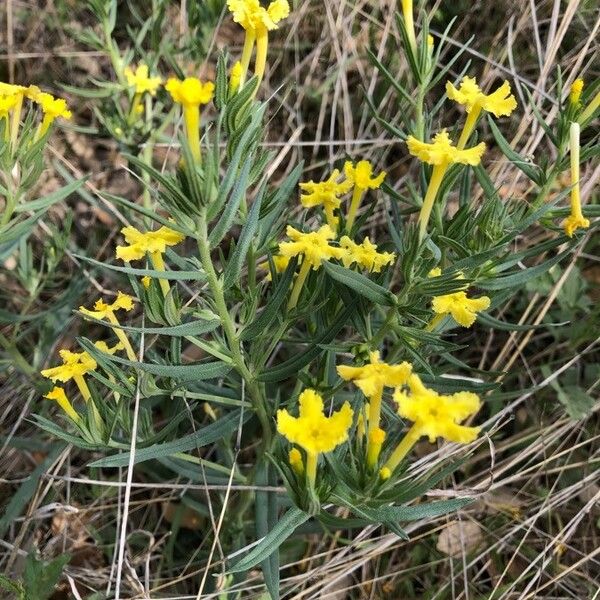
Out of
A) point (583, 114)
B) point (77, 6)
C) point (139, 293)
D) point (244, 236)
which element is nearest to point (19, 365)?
point (139, 293)

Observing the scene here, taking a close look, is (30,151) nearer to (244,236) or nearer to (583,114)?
(244,236)

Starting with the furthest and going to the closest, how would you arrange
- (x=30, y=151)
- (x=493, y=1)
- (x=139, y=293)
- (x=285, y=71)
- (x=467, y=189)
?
(x=285, y=71)
(x=493, y=1)
(x=467, y=189)
(x=30, y=151)
(x=139, y=293)

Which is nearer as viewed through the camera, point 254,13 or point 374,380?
point 374,380

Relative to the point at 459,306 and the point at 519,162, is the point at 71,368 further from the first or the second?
the point at 519,162

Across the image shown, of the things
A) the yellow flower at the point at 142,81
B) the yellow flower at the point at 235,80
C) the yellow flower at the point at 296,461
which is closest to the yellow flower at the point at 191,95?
the yellow flower at the point at 235,80

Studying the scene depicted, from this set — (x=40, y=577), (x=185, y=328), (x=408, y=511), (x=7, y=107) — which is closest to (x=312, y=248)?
(x=185, y=328)

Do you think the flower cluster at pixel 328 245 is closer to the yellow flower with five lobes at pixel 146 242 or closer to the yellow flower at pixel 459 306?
the yellow flower at pixel 459 306
